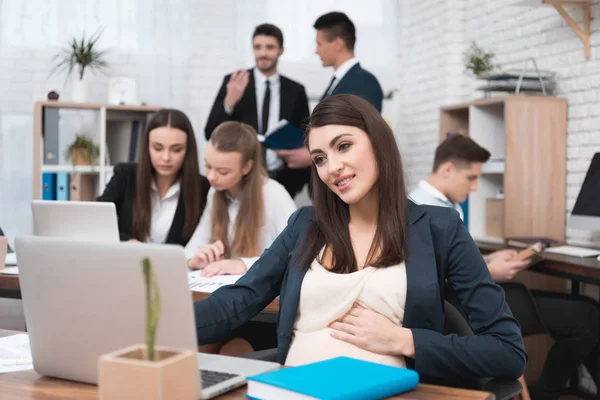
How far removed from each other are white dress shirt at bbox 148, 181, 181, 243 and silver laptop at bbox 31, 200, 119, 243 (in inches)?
35.8

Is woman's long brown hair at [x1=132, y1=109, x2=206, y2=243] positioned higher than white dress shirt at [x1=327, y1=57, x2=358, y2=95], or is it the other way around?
white dress shirt at [x1=327, y1=57, x2=358, y2=95]

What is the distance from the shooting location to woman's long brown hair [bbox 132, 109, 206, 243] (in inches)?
120

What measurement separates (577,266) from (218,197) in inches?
55.2

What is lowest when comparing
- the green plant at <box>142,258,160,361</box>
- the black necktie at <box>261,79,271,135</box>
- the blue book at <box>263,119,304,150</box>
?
the green plant at <box>142,258,160,361</box>

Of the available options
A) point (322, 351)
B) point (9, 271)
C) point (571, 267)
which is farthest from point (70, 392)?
point (571, 267)

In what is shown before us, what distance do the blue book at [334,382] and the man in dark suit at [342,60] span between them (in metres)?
2.69

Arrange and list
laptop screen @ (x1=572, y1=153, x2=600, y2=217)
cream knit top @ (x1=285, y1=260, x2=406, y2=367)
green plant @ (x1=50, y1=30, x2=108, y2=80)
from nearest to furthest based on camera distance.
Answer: cream knit top @ (x1=285, y1=260, x2=406, y2=367), laptop screen @ (x1=572, y1=153, x2=600, y2=217), green plant @ (x1=50, y1=30, x2=108, y2=80)

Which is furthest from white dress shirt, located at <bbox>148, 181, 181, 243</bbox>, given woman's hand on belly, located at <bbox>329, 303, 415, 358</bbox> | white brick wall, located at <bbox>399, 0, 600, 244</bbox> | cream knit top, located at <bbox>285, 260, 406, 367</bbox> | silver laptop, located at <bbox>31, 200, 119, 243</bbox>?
white brick wall, located at <bbox>399, 0, 600, 244</bbox>

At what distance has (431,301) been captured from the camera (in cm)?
155

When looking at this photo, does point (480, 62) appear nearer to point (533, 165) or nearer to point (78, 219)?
point (533, 165)

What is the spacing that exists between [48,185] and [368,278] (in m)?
3.22

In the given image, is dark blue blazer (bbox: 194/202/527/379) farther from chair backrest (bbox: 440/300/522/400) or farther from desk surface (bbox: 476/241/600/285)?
desk surface (bbox: 476/241/600/285)

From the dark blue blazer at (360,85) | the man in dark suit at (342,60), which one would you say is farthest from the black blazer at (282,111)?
the dark blue blazer at (360,85)

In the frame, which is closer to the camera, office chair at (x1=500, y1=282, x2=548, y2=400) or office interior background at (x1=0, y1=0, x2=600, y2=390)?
office chair at (x1=500, y1=282, x2=548, y2=400)
